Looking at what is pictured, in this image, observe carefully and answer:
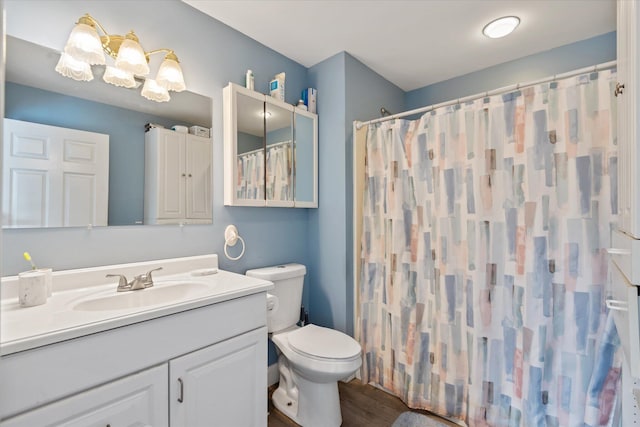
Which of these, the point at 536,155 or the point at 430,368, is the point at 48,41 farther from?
the point at 430,368

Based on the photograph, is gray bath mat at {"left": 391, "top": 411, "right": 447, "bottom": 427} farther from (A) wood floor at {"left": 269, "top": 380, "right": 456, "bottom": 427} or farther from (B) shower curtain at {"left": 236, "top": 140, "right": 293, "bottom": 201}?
(B) shower curtain at {"left": 236, "top": 140, "right": 293, "bottom": 201}

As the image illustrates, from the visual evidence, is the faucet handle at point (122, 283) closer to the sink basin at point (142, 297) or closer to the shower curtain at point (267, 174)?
the sink basin at point (142, 297)

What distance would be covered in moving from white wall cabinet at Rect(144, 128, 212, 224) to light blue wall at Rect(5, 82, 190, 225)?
42 mm

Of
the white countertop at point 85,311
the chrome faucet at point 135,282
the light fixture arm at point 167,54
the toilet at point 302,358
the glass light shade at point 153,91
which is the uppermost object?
the light fixture arm at point 167,54

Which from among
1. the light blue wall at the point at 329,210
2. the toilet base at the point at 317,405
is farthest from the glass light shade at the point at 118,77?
the toilet base at the point at 317,405

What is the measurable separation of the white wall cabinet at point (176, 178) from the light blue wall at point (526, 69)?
2081mm

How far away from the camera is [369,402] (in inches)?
76.7

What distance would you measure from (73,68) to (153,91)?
32cm

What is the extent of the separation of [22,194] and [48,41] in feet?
2.15

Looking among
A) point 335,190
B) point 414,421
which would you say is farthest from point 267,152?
point 414,421

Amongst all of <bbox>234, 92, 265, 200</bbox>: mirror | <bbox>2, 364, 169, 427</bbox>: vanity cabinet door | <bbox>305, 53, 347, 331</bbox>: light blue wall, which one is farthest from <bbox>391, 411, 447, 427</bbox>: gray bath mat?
<bbox>234, 92, 265, 200</bbox>: mirror

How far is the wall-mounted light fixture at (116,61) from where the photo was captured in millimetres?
1300

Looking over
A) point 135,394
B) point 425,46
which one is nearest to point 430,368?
point 135,394

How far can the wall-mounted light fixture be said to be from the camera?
4.26 ft
